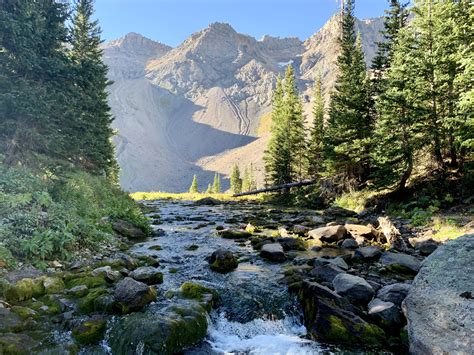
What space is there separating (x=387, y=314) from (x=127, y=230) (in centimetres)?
1214

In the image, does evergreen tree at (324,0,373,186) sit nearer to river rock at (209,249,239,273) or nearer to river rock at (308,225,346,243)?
river rock at (308,225,346,243)

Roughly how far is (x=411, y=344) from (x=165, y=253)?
30.4 ft

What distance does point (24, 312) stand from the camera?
6402mm

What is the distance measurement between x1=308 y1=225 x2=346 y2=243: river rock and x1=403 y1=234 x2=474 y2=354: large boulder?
862 cm

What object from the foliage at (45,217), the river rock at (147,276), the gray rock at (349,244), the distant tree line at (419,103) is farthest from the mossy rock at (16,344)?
the distant tree line at (419,103)

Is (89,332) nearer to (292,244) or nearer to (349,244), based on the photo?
(292,244)

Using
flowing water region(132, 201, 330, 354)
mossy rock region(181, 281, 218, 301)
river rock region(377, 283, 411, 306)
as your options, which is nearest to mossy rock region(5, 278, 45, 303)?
flowing water region(132, 201, 330, 354)

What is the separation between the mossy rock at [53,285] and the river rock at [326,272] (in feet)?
22.4

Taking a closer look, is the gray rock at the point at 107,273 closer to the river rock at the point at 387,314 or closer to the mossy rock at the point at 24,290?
the mossy rock at the point at 24,290

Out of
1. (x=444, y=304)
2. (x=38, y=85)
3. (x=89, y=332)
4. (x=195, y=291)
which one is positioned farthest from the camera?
(x=38, y=85)

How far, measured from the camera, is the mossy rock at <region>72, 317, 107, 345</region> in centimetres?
602

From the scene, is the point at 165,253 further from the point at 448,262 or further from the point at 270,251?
the point at 448,262

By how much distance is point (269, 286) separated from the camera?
912cm

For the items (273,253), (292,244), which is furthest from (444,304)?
(292,244)
